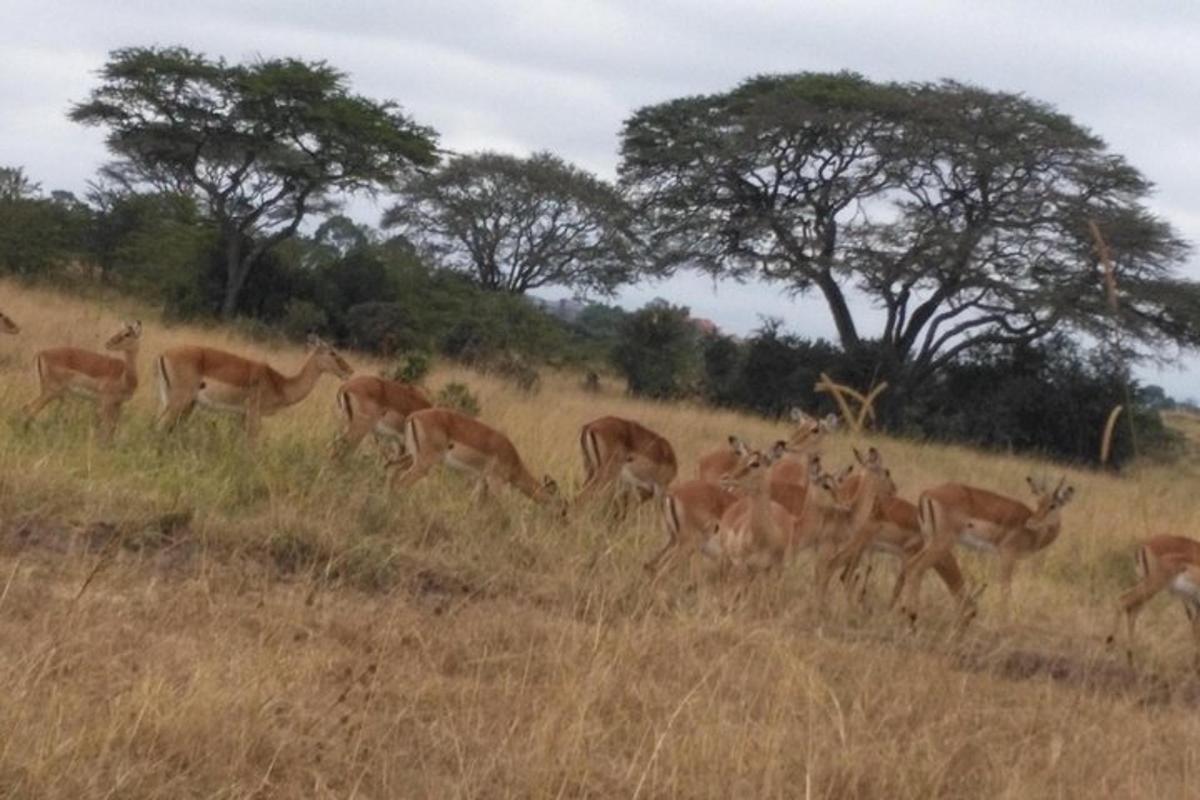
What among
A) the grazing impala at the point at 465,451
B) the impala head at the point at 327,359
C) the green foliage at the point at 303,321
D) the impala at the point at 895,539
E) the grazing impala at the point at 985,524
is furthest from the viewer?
the green foliage at the point at 303,321

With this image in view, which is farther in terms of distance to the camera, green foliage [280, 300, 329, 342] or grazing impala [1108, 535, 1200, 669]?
green foliage [280, 300, 329, 342]

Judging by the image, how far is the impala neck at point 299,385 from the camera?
29.8 ft

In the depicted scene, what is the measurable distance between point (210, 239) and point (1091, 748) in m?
22.1

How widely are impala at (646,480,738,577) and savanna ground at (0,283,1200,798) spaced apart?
23 cm

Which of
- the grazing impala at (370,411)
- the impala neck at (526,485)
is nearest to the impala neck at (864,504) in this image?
the impala neck at (526,485)

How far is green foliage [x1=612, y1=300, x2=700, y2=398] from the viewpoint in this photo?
78.8 ft

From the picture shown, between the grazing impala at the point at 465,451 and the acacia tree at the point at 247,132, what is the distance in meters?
16.9

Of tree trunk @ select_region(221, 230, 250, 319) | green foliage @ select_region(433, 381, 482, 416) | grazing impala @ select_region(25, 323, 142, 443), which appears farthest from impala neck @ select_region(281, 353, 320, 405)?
tree trunk @ select_region(221, 230, 250, 319)

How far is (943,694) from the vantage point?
15.2 feet

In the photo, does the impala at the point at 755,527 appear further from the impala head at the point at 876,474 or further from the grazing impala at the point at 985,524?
the grazing impala at the point at 985,524

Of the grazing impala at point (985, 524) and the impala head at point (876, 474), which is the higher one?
the impala head at point (876, 474)

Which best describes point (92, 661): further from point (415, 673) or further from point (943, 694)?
point (943, 694)

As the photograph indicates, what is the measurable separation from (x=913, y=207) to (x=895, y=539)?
59.1 feet

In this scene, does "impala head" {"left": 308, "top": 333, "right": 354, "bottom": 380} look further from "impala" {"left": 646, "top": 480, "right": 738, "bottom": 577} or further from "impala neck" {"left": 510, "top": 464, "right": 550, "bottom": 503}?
"impala" {"left": 646, "top": 480, "right": 738, "bottom": 577}
